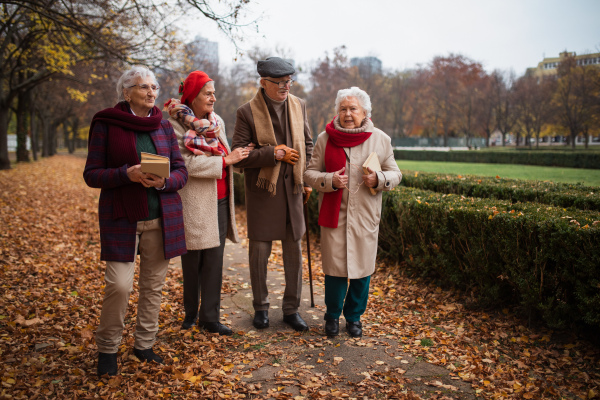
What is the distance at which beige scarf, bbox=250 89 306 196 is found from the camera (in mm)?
3846

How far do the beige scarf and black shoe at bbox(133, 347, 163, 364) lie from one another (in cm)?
160

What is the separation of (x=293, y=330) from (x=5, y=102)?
18446 millimetres

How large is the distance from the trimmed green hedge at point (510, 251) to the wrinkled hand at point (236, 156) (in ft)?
7.93

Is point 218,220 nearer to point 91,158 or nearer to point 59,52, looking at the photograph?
point 91,158

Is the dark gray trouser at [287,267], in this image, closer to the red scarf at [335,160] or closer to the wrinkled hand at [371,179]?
the red scarf at [335,160]

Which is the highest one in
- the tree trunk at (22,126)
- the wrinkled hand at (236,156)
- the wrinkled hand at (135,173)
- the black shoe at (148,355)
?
the tree trunk at (22,126)

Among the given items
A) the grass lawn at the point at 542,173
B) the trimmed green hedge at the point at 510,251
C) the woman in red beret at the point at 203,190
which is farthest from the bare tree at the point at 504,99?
the woman in red beret at the point at 203,190

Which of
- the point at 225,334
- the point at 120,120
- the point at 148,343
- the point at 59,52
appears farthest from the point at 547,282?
the point at 59,52

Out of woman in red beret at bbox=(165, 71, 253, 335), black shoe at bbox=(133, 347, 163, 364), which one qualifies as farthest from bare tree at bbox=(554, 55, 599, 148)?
black shoe at bbox=(133, 347, 163, 364)

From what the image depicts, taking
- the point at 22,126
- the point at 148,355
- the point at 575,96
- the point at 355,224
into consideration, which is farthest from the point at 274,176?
the point at 575,96

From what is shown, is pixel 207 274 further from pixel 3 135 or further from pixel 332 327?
pixel 3 135

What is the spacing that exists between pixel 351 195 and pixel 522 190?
3.63 metres

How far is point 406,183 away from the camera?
8.78 m

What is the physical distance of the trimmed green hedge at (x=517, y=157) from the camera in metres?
18.4
